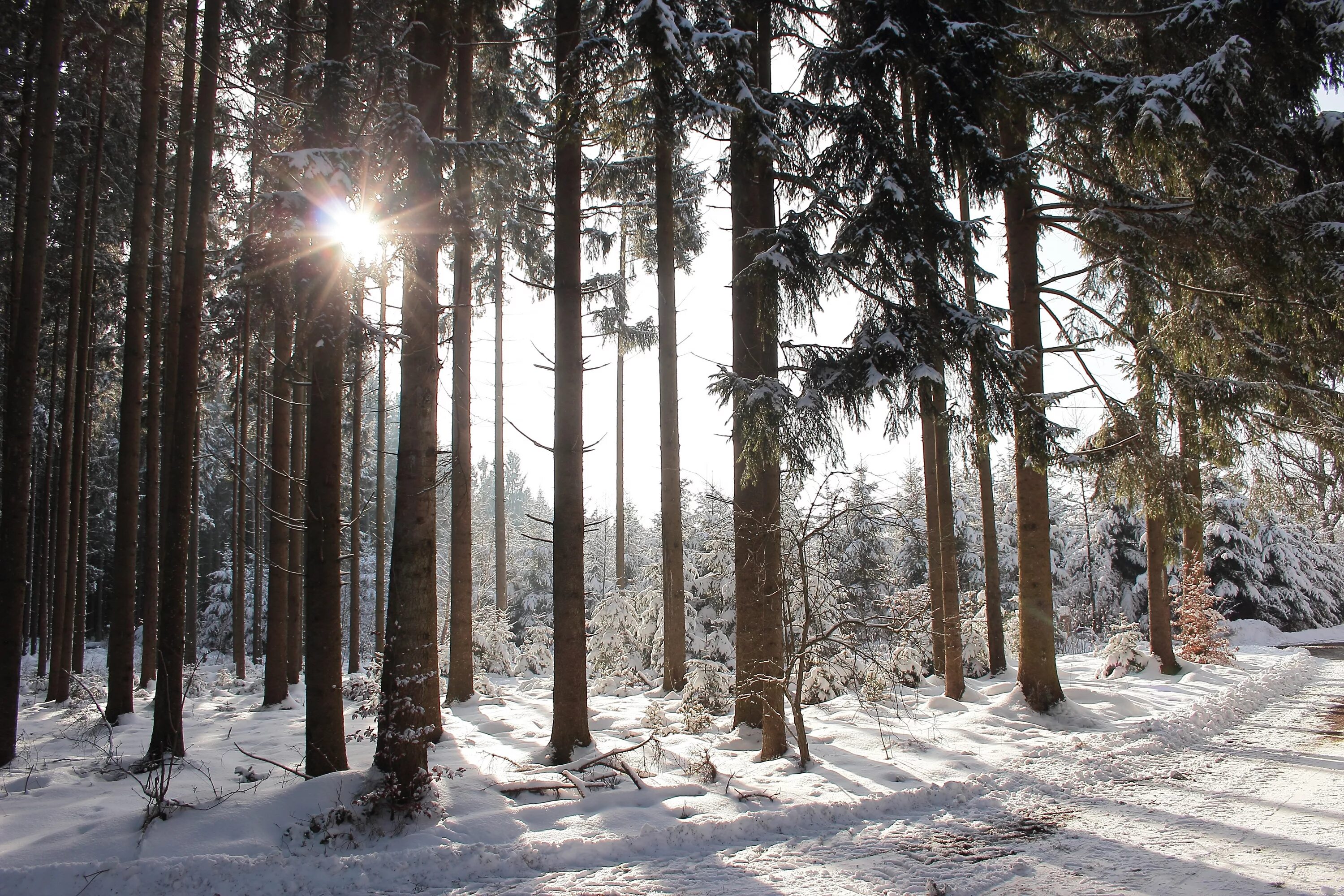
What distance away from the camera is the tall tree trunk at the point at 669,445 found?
11750 mm

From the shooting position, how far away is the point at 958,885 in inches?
161

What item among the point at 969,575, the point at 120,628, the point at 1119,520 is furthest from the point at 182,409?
the point at 1119,520

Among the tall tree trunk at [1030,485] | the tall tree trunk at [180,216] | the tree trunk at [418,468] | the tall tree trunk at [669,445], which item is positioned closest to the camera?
the tree trunk at [418,468]

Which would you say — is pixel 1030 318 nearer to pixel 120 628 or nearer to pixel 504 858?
pixel 504 858

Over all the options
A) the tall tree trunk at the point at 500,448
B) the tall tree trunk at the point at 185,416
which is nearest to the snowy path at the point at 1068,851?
the tall tree trunk at the point at 185,416

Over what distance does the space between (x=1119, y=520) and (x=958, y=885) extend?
3110cm

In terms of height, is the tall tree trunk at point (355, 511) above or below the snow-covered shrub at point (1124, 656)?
above

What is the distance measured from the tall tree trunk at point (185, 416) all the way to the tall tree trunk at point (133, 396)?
2000 mm

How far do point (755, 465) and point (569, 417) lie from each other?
222 centimetres

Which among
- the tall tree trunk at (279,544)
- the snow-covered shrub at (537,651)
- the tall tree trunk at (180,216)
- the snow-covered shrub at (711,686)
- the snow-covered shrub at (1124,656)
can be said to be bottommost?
the snow-covered shrub at (537,651)

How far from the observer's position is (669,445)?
12.3m

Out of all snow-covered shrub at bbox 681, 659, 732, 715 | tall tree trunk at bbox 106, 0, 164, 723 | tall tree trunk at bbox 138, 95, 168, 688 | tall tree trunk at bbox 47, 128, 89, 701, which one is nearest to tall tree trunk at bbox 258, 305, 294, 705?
tall tree trunk at bbox 138, 95, 168, 688

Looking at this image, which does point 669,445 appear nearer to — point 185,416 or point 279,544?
point 279,544

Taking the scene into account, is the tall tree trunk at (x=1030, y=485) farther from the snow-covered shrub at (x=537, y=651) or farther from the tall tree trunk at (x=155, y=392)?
the snow-covered shrub at (x=537, y=651)
